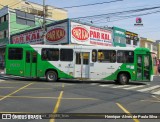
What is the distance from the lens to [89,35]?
36438 millimetres

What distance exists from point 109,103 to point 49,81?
36.4 ft

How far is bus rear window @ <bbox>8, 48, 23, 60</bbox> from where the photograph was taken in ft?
79.2

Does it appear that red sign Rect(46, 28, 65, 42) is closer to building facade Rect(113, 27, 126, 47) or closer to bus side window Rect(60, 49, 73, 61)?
bus side window Rect(60, 49, 73, 61)

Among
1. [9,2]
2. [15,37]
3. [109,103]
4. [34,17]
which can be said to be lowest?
[109,103]

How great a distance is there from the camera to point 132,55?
2323cm

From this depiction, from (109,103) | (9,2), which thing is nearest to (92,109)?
(109,103)

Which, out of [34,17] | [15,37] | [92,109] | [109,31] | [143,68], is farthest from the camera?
[34,17]

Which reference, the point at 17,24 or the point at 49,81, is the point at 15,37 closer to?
the point at 17,24

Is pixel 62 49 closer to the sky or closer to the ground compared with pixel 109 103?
closer to the sky

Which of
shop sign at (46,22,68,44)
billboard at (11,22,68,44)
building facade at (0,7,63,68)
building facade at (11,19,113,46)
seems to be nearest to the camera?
building facade at (11,19,113,46)

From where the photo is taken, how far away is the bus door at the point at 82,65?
23.4 m

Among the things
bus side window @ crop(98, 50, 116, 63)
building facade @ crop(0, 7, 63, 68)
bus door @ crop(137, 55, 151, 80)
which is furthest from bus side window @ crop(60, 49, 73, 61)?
building facade @ crop(0, 7, 63, 68)

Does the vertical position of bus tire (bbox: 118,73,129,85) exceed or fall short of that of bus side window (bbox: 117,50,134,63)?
it falls short

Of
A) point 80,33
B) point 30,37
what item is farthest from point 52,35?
point 30,37
